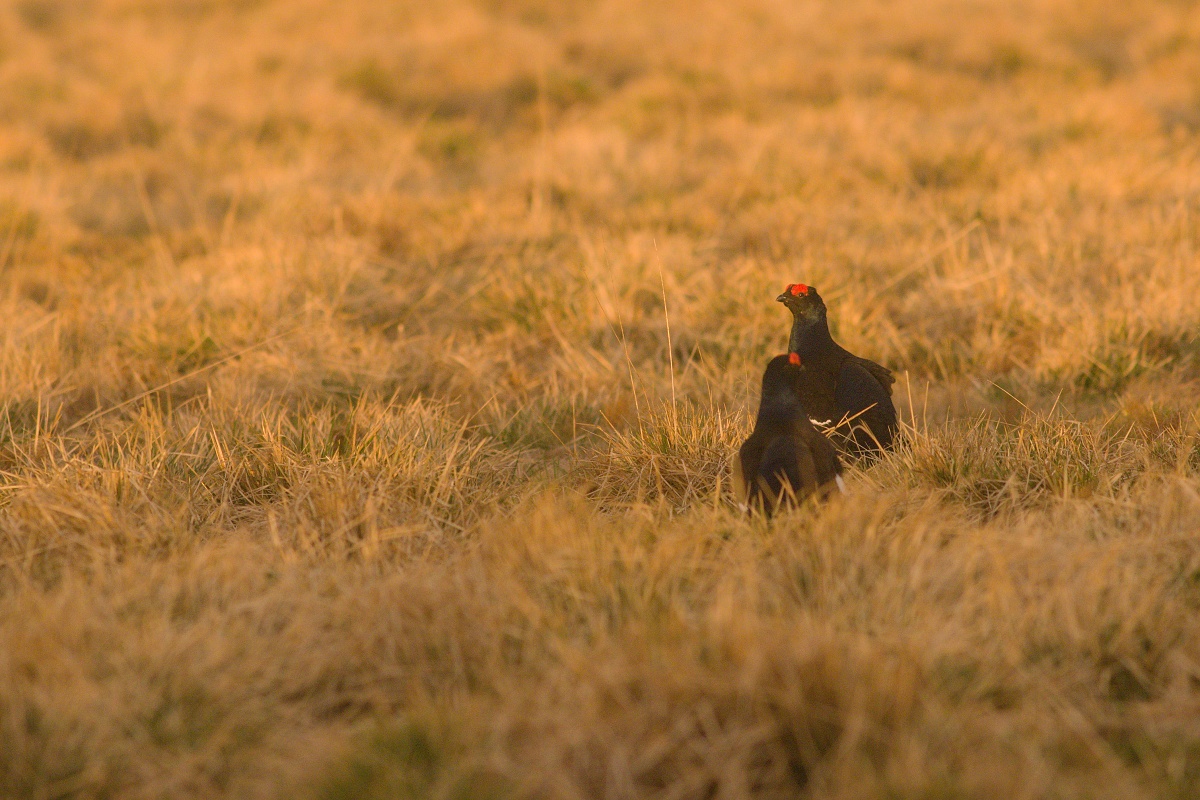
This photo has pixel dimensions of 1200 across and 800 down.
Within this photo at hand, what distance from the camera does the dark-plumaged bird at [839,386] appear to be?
344 centimetres

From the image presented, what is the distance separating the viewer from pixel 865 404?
11.3 ft

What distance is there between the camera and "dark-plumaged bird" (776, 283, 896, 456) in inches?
136

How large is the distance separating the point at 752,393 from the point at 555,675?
2.34 m

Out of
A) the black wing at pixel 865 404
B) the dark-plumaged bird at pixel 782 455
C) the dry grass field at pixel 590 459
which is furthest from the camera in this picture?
the black wing at pixel 865 404

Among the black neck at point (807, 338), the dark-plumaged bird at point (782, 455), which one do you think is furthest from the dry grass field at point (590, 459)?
the black neck at point (807, 338)

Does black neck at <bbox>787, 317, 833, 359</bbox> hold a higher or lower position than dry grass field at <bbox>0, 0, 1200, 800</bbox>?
higher

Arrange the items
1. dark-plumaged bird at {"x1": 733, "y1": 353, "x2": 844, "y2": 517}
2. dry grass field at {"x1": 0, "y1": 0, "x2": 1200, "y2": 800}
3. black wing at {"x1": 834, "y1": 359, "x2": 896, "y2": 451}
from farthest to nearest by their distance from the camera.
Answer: black wing at {"x1": 834, "y1": 359, "x2": 896, "y2": 451}
dark-plumaged bird at {"x1": 733, "y1": 353, "x2": 844, "y2": 517}
dry grass field at {"x1": 0, "y1": 0, "x2": 1200, "y2": 800}

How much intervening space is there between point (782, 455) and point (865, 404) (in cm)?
75

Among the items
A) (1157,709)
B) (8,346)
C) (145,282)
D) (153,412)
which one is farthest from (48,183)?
(1157,709)

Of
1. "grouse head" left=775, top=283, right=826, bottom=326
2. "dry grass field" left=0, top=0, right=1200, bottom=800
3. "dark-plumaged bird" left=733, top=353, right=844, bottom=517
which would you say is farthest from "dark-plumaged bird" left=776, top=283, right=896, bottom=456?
"dark-plumaged bird" left=733, top=353, right=844, bottom=517

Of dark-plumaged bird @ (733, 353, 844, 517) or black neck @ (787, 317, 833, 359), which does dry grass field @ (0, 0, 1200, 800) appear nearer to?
dark-plumaged bird @ (733, 353, 844, 517)

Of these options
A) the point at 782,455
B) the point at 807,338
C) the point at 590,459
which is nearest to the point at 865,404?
the point at 807,338

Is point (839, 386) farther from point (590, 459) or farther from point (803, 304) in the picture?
point (590, 459)

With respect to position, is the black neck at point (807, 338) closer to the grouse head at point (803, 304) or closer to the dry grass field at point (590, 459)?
the grouse head at point (803, 304)
